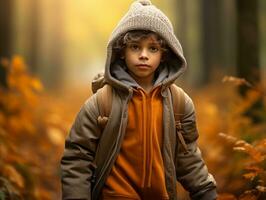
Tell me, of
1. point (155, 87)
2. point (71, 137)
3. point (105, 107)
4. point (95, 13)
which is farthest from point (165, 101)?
point (95, 13)

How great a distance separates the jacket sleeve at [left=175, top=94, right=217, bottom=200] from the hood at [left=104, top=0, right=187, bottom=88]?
0.98 feet

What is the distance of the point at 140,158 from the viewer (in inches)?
178

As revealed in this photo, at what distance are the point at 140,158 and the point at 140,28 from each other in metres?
0.94

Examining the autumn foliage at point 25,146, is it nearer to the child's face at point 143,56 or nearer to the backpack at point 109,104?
the backpack at point 109,104

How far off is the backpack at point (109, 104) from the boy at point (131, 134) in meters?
0.04

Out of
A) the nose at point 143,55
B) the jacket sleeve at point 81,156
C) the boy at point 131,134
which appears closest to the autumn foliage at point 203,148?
the boy at point 131,134

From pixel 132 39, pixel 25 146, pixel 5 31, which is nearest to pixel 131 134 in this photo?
pixel 132 39

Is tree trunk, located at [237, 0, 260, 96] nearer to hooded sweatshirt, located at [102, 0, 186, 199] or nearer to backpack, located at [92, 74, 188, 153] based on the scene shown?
backpack, located at [92, 74, 188, 153]

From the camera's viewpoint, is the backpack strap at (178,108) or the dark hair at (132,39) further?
the backpack strap at (178,108)

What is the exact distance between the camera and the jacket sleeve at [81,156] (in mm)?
4480

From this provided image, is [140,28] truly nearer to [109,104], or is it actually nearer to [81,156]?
[109,104]

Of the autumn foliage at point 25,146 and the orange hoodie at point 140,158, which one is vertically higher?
the orange hoodie at point 140,158

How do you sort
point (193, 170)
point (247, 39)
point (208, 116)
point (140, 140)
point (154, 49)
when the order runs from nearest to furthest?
point (140, 140), point (154, 49), point (193, 170), point (247, 39), point (208, 116)

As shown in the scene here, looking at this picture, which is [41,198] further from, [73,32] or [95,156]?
[73,32]
